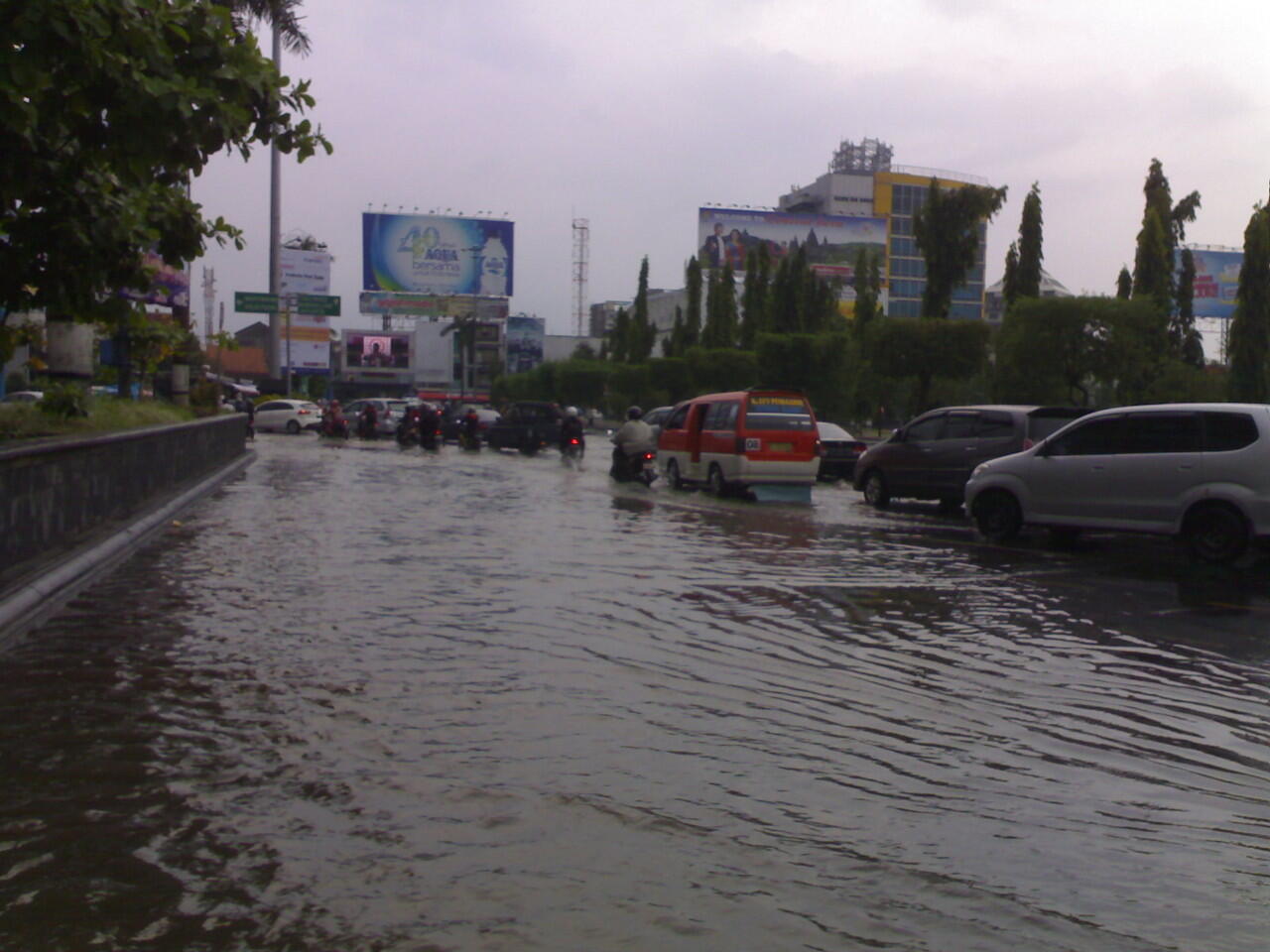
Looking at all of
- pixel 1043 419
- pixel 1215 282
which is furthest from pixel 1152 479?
pixel 1215 282

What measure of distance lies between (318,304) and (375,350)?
61.1 metres

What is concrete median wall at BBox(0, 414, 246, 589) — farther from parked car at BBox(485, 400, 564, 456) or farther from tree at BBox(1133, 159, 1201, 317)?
tree at BBox(1133, 159, 1201, 317)

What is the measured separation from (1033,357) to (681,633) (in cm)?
A: 2781

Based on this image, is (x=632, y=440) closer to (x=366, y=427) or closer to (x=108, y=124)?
(x=108, y=124)

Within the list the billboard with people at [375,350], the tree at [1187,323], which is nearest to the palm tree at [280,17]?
the tree at [1187,323]

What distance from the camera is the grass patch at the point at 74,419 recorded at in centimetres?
1405

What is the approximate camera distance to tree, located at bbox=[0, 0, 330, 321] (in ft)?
25.8

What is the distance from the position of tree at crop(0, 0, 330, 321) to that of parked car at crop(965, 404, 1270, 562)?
872cm

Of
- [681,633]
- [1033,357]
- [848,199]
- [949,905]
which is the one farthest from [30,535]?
[848,199]

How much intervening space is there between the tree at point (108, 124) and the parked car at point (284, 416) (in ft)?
139

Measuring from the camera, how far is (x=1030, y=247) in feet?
148

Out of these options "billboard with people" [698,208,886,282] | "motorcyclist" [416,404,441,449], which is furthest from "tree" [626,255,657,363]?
"motorcyclist" [416,404,441,449]

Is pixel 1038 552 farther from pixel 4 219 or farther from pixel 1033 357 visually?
pixel 1033 357

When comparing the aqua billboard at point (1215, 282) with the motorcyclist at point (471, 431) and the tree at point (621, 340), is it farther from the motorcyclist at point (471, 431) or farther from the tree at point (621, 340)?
the motorcyclist at point (471, 431)
